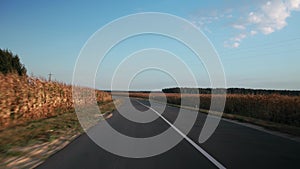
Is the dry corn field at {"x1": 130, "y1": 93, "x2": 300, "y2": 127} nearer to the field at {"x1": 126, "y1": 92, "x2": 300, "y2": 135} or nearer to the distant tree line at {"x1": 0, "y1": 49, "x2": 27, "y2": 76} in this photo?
the field at {"x1": 126, "y1": 92, "x2": 300, "y2": 135}

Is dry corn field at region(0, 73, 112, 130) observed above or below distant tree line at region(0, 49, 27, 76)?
below

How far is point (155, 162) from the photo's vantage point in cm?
786

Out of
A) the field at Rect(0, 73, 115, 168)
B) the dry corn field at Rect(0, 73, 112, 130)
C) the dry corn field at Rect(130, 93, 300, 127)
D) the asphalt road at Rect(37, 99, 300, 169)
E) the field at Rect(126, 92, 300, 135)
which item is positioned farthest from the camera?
the dry corn field at Rect(130, 93, 300, 127)

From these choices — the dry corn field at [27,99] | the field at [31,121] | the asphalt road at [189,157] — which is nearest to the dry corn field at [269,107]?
the asphalt road at [189,157]

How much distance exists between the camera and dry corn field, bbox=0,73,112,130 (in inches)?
634

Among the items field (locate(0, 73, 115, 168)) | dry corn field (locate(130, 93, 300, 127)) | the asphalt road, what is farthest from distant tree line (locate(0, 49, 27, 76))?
the asphalt road

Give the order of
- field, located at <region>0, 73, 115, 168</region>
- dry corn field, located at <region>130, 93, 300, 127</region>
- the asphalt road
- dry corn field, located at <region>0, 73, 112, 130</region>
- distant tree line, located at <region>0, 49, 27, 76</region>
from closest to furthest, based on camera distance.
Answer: the asphalt road < field, located at <region>0, 73, 115, 168</region> < dry corn field, located at <region>0, 73, 112, 130</region> < dry corn field, located at <region>130, 93, 300, 127</region> < distant tree line, located at <region>0, 49, 27, 76</region>

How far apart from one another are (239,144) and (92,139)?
17.3 ft

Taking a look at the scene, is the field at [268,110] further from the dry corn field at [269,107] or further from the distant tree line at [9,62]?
the distant tree line at [9,62]

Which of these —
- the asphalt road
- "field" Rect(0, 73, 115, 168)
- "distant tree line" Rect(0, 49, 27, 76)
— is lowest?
the asphalt road

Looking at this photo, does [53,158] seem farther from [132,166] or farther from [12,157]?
[132,166]

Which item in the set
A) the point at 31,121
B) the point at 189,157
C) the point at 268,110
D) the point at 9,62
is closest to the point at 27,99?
the point at 31,121

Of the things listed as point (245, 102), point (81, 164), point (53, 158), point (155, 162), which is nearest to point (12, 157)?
point (53, 158)

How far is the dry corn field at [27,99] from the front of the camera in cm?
1609
